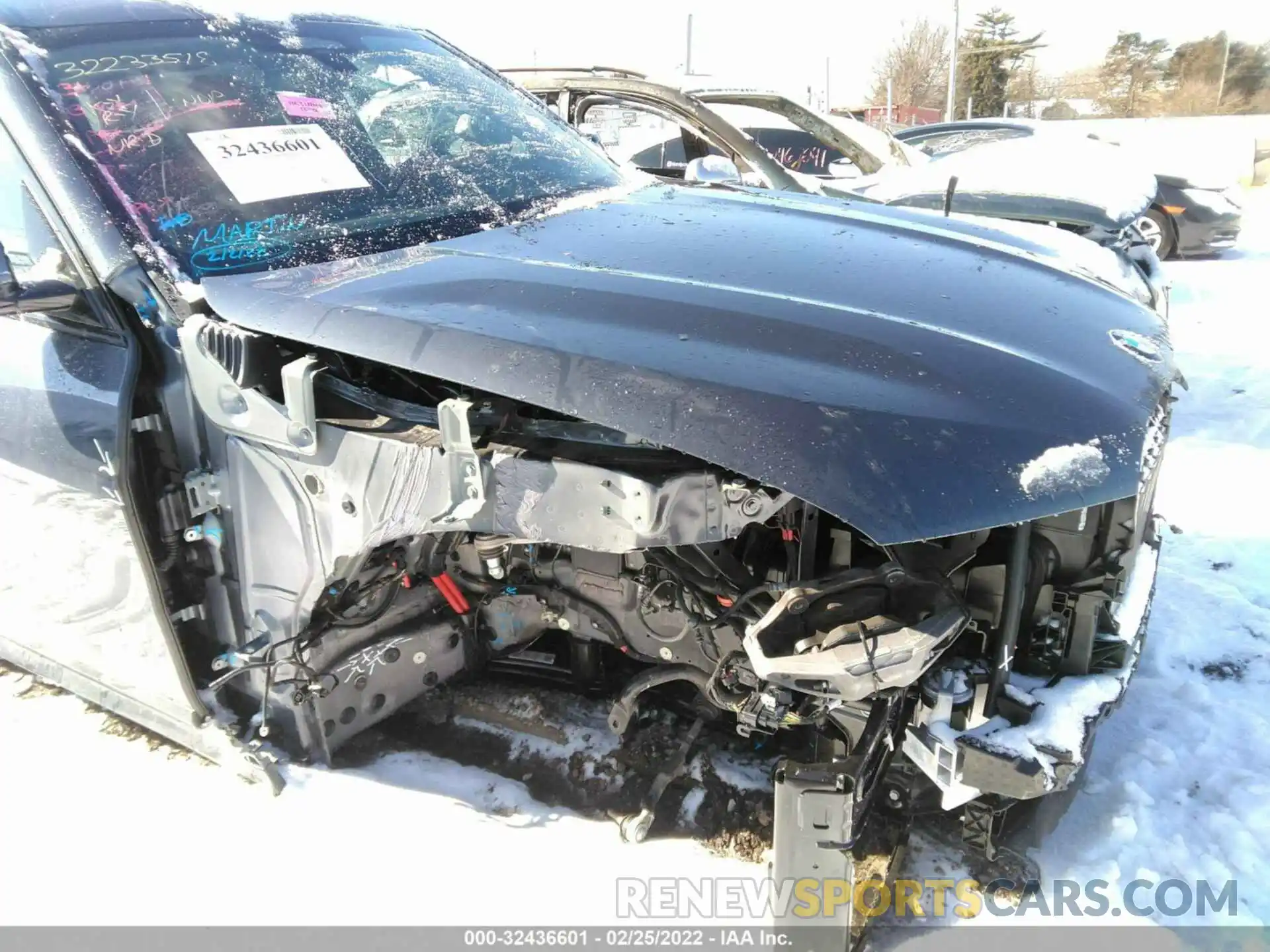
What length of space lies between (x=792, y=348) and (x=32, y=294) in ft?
5.50

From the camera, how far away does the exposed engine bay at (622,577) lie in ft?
5.53

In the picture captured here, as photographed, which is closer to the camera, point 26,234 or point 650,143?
point 26,234

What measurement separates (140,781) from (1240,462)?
500 centimetres

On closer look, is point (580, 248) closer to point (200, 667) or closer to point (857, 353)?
point (857, 353)

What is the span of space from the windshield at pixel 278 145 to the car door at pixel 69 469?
22 centimetres

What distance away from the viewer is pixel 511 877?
7.09ft

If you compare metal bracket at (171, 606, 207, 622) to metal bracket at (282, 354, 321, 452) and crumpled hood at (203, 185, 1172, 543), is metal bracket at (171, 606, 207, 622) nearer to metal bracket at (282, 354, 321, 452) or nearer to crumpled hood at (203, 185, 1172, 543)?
metal bracket at (282, 354, 321, 452)

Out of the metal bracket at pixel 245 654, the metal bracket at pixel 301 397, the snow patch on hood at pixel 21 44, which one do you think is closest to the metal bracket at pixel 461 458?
the metal bracket at pixel 301 397

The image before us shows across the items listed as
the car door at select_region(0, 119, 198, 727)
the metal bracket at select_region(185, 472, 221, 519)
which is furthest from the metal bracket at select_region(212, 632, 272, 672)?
the metal bracket at select_region(185, 472, 221, 519)

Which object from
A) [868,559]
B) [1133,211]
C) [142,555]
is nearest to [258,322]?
[142,555]

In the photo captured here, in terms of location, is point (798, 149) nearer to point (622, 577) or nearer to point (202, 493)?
point (622, 577)

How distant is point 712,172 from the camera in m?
3.49

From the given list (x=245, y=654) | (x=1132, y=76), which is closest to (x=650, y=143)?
(x=245, y=654)

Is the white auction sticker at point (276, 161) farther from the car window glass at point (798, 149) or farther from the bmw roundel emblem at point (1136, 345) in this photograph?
the car window glass at point (798, 149)
